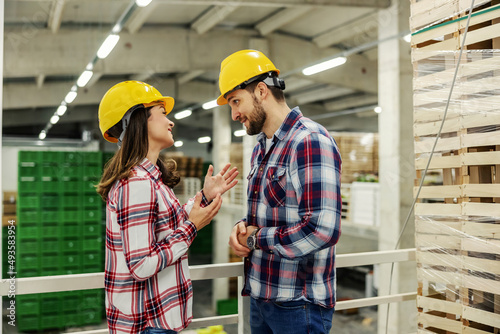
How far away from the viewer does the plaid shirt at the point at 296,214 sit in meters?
1.67

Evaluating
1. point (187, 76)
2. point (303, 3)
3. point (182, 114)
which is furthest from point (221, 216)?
point (303, 3)

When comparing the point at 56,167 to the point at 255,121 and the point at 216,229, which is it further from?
the point at 255,121

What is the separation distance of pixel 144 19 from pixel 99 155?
281 cm

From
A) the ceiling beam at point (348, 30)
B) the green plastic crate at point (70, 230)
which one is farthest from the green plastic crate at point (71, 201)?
the ceiling beam at point (348, 30)

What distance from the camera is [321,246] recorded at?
1683 millimetres

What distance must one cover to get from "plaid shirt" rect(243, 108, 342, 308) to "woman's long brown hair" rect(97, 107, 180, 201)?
0.48 meters

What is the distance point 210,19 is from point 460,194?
7690 millimetres

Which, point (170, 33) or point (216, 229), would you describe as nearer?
point (170, 33)

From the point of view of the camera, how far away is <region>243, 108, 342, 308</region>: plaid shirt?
1.67m

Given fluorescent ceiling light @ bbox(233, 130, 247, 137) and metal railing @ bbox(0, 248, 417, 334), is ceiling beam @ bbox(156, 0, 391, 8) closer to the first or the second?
metal railing @ bbox(0, 248, 417, 334)

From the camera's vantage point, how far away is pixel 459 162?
273 centimetres

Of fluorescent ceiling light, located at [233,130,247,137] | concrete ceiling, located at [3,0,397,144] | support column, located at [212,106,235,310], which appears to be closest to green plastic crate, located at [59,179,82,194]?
concrete ceiling, located at [3,0,397,144]

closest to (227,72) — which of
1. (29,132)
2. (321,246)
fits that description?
(321,246)

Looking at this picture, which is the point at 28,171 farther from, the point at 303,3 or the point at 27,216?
the point at 303,3
